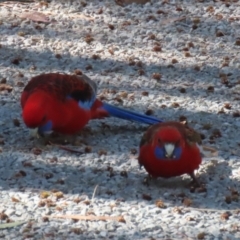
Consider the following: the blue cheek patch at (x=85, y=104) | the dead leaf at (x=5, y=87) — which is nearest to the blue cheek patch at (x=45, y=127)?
the blue cheek patch at (x=85, y=104)

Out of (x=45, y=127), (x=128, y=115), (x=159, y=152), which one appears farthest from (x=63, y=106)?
(x=159, y=152)

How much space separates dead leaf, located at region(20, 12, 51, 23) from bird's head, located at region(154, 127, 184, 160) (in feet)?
10.0

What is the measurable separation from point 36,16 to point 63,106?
2.32 meters

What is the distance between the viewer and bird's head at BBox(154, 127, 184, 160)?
4.89m

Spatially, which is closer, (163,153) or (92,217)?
(92,217)

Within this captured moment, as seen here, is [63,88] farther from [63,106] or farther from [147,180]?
[147,180]

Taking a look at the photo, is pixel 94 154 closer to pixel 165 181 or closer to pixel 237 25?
pixel 165 181

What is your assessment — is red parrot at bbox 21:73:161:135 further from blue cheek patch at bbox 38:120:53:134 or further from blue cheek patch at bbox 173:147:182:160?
blue cheek patch at bbox 173:147:182:160

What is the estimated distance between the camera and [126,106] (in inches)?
252

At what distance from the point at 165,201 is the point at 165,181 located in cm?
35

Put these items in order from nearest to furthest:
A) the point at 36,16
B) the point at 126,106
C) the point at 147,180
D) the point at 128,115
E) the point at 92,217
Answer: the point at 92,217, the point at 147,180, the point at 128,115, the point at 126,106, the point at 36,16

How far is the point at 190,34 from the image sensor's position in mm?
7633

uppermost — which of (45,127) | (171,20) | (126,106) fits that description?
(171,20)

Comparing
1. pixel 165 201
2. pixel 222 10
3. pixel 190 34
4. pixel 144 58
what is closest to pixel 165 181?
pixel 165 201
